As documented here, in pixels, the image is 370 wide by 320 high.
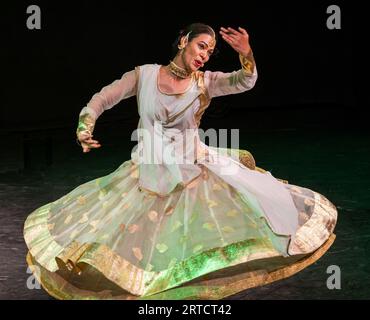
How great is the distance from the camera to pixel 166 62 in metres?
7.32

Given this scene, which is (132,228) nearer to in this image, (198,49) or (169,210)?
(169,210)

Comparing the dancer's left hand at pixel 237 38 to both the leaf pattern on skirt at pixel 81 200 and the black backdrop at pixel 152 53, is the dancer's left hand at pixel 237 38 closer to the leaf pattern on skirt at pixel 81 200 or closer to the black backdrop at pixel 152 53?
the leaf pattern on skirt at pixel 81 200

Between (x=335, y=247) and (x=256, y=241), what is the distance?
624 millimetres

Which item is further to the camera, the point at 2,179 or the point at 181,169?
the point at 2,179

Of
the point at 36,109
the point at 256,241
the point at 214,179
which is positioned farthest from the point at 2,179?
the point at 256,241

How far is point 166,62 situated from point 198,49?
3798 millimetres

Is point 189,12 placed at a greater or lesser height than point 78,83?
greater

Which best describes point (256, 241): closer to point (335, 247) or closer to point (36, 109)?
point (335, 247)

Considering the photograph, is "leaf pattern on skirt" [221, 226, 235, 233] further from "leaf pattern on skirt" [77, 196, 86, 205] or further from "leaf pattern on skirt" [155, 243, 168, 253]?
"leaf pattern on skirt" [77, 196, 86, 205]

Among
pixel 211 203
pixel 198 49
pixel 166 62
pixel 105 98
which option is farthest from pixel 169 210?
pixel 166 62

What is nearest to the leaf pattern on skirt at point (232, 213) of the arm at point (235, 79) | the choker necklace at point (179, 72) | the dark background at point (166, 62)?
the arm at point (235, 79)

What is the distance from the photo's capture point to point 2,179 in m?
5.37

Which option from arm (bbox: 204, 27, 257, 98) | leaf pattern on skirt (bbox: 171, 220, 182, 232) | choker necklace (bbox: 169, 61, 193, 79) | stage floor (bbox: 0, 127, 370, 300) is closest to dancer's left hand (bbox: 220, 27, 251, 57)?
arm (bbox: 204, 27, 257, 98)

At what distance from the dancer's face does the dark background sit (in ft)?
4.74
